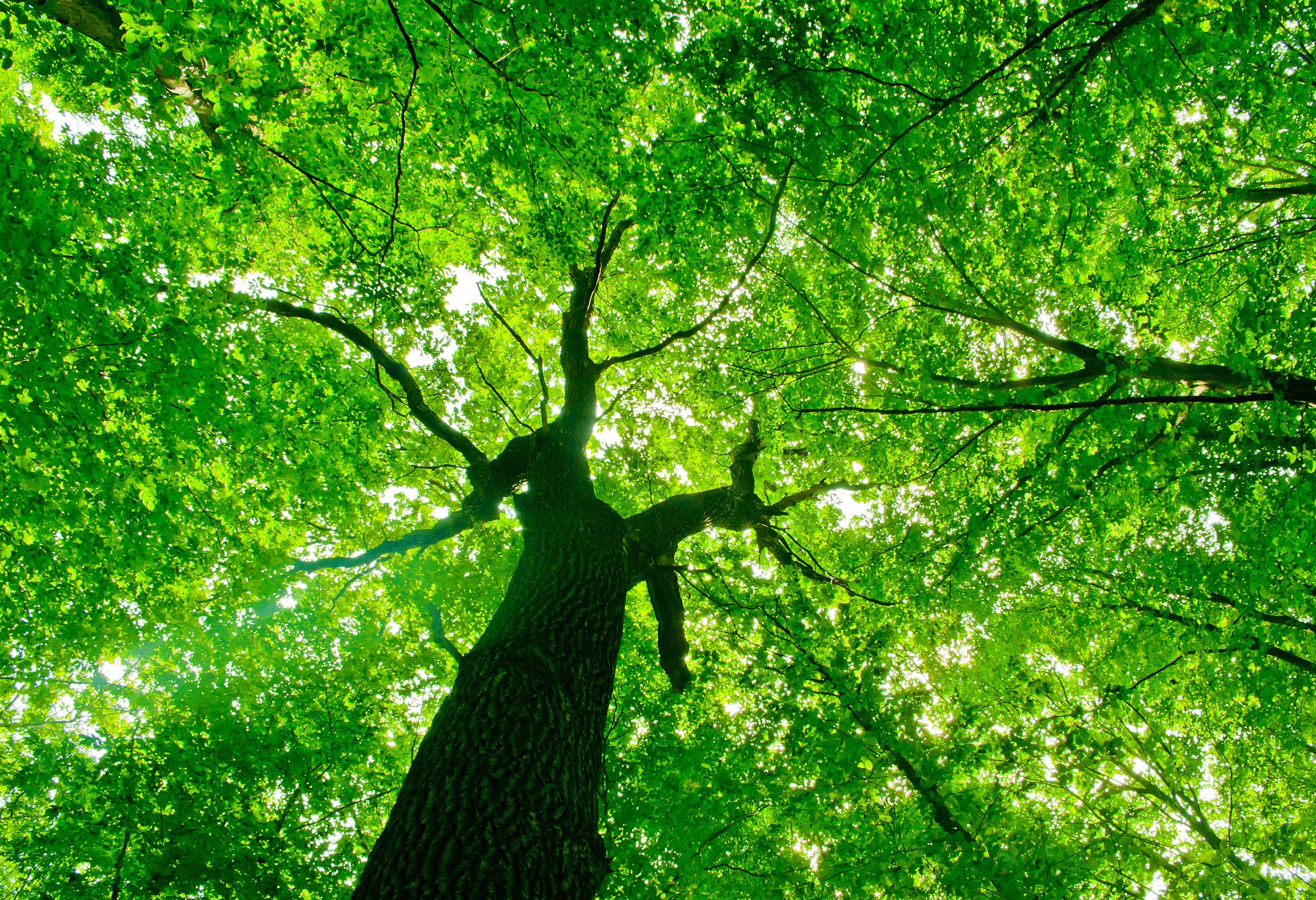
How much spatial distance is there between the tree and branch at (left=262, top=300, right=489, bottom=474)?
0.18ft

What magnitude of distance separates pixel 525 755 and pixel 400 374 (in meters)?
4.02

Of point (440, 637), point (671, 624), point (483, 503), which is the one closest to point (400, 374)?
point (483, 503)

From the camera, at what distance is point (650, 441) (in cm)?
782

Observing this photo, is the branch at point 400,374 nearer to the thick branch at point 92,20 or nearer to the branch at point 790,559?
the thick branch at point 92,20

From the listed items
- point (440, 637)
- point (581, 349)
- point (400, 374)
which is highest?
point (581, 349)

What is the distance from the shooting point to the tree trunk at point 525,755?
2.28m

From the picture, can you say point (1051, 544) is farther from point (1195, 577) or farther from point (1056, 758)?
point (1056, 758)

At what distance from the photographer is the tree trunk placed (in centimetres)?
228

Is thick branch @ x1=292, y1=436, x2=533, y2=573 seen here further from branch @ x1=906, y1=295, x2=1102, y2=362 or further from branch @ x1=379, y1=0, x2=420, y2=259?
branch @ x1=906, y1=295, x2=1102, y2=362

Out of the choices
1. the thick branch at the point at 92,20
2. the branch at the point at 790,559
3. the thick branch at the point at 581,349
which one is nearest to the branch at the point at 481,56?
the thick branch at the point at 581,349

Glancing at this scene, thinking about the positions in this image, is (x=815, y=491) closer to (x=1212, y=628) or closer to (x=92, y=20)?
(x=1212, y=628)

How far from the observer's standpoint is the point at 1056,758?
4727 millimetres

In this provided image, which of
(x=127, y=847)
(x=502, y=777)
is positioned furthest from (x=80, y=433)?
(x=502, y=777)

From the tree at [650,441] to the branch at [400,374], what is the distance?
6 centimetres
